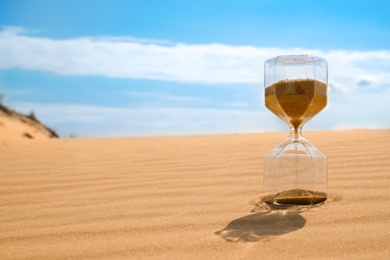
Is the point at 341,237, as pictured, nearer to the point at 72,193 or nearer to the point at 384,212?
the point at 384,212

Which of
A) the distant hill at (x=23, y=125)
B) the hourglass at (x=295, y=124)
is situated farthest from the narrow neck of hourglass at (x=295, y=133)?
the distant hill at (x=23, y=125)

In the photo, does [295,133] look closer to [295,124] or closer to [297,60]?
[295,124]

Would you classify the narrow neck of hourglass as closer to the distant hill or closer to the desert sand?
the desert sand

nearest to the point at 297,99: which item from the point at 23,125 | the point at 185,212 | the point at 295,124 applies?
the point at 295,124

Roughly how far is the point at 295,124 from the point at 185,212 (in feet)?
2.14

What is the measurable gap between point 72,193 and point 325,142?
2.70 meters

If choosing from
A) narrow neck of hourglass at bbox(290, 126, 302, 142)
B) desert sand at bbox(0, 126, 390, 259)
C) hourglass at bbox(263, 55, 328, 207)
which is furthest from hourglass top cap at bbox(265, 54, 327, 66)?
desert sand at bbox(0, 126, 390, 259)

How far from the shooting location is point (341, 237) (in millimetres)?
1966

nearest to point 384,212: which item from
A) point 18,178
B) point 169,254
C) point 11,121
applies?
point 169,254

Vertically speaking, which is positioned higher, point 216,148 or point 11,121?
point 11,121

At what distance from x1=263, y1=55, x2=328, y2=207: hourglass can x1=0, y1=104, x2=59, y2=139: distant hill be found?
10.3 meters

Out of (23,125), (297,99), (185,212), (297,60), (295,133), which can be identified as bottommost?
(185,212)

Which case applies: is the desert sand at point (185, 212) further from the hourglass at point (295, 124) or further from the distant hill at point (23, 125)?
the distant hill at point (23, 125)

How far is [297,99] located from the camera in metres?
2.40
